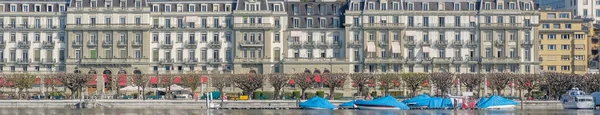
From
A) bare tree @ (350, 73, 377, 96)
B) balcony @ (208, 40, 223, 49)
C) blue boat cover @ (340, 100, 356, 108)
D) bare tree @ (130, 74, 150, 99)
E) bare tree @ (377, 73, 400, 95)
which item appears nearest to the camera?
blue boat cover @ (340, 100, 356, 108)

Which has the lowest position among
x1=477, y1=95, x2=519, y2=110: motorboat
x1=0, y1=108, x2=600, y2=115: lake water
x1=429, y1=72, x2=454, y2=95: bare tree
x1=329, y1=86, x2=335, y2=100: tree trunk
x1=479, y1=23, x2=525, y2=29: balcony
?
x1=0, y1=108, x2=600, y2=115: lake water

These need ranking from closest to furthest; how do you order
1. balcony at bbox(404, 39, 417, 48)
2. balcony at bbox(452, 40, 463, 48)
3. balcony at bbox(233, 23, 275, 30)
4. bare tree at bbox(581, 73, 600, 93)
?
bare tree at bbox(581, 73, 600, 93), balcony at bbox(233, 23, 275, 30), balcony at bbox(404, 39, 417, 48), balcony at bbox(452, 40, 463, 48)

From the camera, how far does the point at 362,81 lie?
170 meters

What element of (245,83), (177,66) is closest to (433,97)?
(245,83)

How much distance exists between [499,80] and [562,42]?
29.7 m

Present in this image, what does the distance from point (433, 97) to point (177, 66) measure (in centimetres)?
3405

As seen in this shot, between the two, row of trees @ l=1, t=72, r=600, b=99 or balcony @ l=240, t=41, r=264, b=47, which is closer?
row of trees @ l=1, t=72, r=600, b=99

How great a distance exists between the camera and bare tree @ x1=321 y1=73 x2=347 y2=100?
168500 millimetres

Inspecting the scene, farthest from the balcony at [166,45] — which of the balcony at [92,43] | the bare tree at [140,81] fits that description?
the bare tree at [140,81]

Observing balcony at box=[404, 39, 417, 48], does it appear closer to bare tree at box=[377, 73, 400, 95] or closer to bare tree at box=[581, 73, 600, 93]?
bare tree at box=[377, 73, 400, 95]

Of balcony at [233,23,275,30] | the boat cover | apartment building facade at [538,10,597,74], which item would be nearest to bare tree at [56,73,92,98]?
balcony at [233,23,275,30]

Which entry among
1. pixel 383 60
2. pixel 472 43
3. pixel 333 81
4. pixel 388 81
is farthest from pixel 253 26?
pixel 472 43

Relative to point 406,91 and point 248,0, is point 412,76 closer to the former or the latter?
point 406,91

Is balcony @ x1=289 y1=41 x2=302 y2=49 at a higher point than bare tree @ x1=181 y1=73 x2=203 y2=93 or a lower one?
higher
